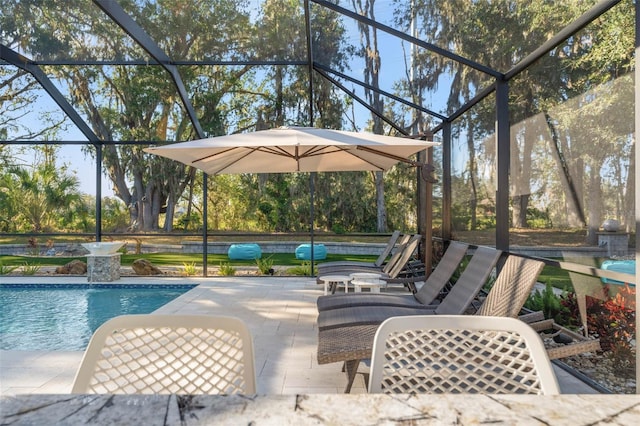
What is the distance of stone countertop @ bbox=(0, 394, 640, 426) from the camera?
2.90 ft

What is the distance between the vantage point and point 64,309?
7492 millimetres

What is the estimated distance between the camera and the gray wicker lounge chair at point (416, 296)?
4672 millimetres

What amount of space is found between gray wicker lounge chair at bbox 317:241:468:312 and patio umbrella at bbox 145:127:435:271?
1031 millimetres

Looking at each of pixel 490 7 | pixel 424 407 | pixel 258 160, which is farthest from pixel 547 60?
pixel 424 407

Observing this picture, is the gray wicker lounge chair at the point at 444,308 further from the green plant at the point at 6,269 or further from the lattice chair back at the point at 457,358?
the green plant at the point at 6,269

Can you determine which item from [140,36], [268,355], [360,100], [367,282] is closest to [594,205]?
[268,355]

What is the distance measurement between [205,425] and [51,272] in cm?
1139

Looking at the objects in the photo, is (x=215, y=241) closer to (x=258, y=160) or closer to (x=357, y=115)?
(x=357, y=115)

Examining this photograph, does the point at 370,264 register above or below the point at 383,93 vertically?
below

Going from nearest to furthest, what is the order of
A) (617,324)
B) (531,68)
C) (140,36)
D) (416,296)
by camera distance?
(617,324) < (531,68) < (416,296) < (140,36)

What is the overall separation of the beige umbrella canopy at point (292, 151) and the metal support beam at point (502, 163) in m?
0.99

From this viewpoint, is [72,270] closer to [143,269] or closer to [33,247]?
[143,269]

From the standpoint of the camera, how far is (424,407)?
0.94 metres

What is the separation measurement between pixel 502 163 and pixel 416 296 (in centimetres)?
169
